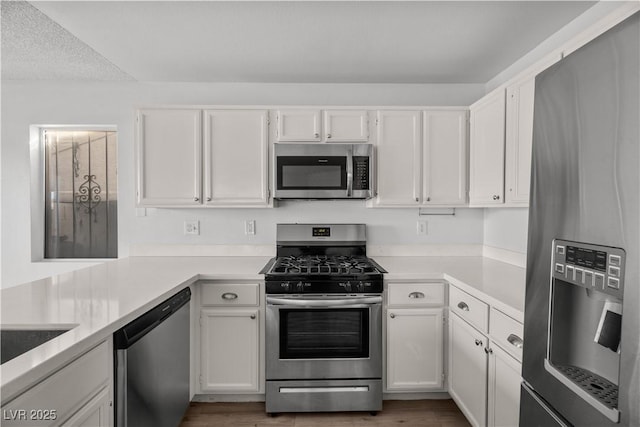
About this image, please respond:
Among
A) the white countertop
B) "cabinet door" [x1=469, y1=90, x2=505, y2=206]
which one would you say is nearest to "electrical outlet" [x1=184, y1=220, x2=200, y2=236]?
the white countertop

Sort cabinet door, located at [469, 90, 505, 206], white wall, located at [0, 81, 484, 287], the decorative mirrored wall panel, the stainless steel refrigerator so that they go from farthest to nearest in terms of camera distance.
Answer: the decorative mirrored wall panel → white wall, located at [0, 81, 484, 287] → cabinet door, located at [469, 90, 505, 206] → the stainless steel refrigerator

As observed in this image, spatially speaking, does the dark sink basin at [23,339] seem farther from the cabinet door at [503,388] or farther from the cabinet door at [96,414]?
the cabinet door at [503,388]

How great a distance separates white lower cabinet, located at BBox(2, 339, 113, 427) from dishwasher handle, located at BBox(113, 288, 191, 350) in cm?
4

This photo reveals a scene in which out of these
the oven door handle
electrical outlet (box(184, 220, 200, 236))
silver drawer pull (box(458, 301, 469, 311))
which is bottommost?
the oven door handle

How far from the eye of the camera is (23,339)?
4.16 ft

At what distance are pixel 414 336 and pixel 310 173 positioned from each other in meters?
1.32

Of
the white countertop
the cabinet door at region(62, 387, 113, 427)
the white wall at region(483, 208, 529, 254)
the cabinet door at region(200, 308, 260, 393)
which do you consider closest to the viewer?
the white countertop

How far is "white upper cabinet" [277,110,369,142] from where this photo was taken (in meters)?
2.66

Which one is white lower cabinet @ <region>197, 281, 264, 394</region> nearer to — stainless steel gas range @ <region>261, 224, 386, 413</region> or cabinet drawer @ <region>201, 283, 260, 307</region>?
cabinet drawer @ <region>201, 283, 260, 307</region>

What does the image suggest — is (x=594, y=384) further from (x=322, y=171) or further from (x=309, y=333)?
(x=322, y=171)

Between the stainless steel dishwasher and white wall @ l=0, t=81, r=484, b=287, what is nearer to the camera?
the stainless steel dishwasher

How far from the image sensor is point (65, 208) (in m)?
3.12

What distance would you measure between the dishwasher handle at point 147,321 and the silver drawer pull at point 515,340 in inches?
63.3

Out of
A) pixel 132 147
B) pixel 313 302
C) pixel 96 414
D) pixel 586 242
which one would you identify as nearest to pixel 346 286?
pixel 313 302
